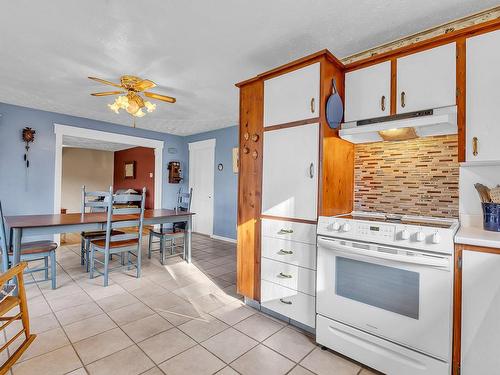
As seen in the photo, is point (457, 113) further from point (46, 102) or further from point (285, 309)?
point (46, 102)

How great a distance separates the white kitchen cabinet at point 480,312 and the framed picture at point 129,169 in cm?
772

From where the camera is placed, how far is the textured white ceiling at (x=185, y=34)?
1872mm

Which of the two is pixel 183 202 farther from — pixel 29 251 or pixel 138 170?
pixel 138 170

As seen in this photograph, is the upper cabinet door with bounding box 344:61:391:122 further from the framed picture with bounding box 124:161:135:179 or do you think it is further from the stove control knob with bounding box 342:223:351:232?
the framed picture with bounding box 124:161:135:179

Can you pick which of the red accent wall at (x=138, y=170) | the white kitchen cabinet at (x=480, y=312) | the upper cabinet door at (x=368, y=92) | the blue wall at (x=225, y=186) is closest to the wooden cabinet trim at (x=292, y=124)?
the upper cabinet door at (x=368, y=92)

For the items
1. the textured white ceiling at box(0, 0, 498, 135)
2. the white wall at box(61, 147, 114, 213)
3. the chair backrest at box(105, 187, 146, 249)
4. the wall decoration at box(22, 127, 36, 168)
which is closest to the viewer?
the textured white ceiling at box(0, 0, 498, 135)

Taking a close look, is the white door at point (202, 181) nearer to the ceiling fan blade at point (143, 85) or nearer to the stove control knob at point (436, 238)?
the ceiling fan blade at point (143, 85)

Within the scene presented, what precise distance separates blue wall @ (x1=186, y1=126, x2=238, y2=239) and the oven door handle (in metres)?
3.47

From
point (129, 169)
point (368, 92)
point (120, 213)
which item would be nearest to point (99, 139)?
point (129, 169)

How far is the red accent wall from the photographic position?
6629mm

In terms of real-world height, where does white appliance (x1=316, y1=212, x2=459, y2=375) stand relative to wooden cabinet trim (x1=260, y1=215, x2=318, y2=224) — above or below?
below

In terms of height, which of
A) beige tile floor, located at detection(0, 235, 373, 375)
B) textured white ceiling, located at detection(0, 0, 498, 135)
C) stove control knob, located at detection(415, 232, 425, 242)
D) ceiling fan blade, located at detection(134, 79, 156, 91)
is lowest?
beige tile floor, located at detection(0, 235, 373, 375)

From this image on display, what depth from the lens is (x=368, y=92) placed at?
82.0 inches

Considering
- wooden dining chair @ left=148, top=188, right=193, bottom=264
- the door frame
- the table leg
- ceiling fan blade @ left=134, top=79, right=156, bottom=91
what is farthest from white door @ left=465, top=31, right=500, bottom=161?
the door frame
